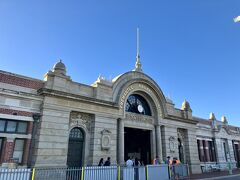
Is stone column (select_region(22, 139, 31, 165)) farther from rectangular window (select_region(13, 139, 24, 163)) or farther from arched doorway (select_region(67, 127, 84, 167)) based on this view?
arched doorway (select_region(67, 127, 84, 167))

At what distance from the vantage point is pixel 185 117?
82.4ft

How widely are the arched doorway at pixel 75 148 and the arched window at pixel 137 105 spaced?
5677 mm

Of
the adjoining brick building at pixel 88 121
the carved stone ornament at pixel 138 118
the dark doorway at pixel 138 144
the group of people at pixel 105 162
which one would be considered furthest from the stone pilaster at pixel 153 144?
the group of people at pixel 105 162

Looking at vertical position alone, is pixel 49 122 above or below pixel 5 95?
below

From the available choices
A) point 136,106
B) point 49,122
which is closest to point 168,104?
point 136,106

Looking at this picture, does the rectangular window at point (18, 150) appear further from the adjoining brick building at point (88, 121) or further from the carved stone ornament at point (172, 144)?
the carved stone ornament at point (172, 144)

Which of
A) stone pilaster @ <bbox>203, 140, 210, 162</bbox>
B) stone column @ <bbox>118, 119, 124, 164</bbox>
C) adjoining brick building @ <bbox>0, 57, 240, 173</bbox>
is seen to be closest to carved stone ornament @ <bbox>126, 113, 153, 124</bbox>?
adjoining brick building @ <bbox>0, 57, 240, 173</bbox>

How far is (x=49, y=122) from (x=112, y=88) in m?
6.61

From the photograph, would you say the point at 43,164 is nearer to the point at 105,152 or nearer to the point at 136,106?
the point at 105,152

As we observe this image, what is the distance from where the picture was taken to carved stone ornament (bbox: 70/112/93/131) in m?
15.9

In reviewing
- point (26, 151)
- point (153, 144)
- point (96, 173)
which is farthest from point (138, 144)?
point (26, 151)

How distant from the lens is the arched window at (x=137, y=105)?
67.5 ft

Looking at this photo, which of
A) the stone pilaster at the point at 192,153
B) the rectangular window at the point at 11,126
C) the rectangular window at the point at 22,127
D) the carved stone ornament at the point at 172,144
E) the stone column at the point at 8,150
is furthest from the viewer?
the stone pilaster at the point at 192,153

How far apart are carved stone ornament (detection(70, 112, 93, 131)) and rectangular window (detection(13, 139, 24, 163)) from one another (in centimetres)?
369
